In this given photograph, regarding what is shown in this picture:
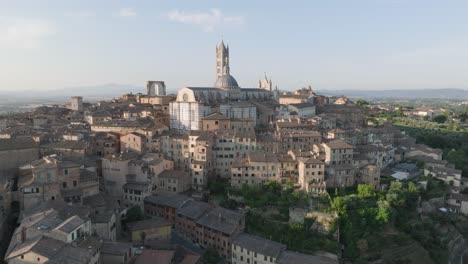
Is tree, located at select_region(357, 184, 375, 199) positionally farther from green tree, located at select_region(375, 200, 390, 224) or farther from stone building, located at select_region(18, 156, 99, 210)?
stone building, located at select_region(18, 156, 99, 210)

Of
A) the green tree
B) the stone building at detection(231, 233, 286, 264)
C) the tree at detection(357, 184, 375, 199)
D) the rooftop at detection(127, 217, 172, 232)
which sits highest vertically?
the tree at detection(357, 184, 375, 199)

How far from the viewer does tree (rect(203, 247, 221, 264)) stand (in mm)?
32344

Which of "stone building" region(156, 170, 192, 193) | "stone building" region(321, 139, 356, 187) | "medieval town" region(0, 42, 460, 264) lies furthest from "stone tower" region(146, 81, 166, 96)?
"stone building" region(321, 139, 356, 187)

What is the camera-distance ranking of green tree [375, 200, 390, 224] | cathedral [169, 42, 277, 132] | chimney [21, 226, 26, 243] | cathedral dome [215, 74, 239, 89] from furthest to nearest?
1. cathedral dome [215, 74, 239, 89]
2. cathedral [169, 42, 277, 132]
3. green tree [375, 200, 390, 224]
4. chimney [21, 226, 26, 243]

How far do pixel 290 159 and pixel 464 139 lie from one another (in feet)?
156

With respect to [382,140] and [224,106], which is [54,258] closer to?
[224,106]

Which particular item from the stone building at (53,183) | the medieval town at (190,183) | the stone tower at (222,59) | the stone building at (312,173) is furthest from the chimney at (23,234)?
the stone tower at (222,59)

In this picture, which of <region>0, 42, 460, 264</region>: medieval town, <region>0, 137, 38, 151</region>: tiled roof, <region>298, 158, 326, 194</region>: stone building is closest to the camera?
<region>0, 42, 460, 264</region>: medieval town

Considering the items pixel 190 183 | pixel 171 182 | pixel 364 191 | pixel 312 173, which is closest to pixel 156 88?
pixel 190 183

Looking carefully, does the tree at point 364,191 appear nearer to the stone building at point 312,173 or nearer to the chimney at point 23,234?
the stone building at point 312,173

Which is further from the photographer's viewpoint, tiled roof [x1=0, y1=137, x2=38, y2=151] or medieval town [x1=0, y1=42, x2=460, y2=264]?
tiled roof [x1=0, y1=137, x2=38, y2=151]

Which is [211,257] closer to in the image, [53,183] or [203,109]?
[53,183]

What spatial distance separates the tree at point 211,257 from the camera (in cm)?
3234

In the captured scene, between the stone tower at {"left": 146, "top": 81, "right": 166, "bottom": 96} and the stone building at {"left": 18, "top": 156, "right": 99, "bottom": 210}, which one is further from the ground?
the stone tower at {"left": 146, "top": 81, "right": 166, "bottom": 96}
